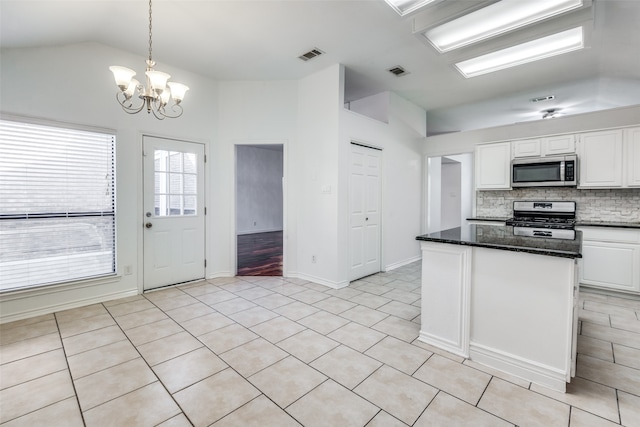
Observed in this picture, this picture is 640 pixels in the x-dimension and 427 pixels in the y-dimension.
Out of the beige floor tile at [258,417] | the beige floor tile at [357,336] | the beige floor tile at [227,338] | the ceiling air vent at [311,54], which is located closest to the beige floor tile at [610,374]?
the beige floor tile at [357,336]

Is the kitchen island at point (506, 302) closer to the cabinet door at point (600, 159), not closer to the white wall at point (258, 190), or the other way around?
the cabinet door at point (600, 159)

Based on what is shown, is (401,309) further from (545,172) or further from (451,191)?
(451,191)

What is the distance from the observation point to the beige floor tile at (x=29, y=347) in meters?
2.25

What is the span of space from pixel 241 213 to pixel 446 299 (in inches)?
297

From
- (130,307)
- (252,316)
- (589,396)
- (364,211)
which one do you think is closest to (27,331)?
(130,307)

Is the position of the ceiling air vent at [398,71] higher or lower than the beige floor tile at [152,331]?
higher

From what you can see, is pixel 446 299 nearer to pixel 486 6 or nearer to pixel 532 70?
pixel 486 6

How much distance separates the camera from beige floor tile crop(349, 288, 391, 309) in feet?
11.0

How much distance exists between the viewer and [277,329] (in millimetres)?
2713

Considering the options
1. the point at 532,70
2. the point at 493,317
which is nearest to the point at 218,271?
the point at 493,317

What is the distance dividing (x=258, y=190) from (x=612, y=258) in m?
8.23

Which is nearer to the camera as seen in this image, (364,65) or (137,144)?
(137,144)

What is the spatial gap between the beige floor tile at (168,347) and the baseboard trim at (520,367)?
7.26 feet

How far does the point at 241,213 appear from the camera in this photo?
29.6 ft
